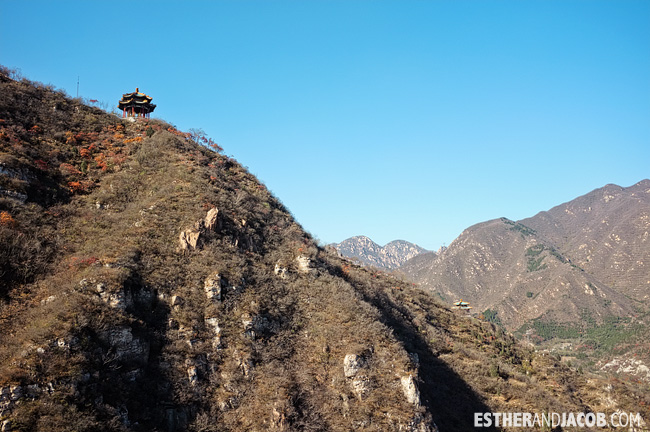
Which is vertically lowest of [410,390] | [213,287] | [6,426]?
[410,390]

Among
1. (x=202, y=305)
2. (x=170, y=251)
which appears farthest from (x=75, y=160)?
(x=202, y=305)

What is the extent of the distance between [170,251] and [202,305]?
4490 mm

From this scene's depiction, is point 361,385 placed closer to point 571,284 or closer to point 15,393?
point 15,393

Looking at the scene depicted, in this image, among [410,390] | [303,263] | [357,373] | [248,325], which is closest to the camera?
[410,390]

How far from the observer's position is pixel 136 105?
Result: 4459 centimetres

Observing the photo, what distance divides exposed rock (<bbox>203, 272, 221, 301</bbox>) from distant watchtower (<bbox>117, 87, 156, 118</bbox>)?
2873 cm

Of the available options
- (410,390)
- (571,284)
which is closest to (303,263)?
(410,390)

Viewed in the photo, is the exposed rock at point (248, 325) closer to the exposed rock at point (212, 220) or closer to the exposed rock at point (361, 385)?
the exposed rock at point (361, 385)

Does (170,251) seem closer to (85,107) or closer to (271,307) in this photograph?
(271,307)

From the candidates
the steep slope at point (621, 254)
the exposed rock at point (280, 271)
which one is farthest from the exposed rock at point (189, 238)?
the steep slope at point (621, 254)

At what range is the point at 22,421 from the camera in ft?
47.6

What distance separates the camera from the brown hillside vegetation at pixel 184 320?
707 inches

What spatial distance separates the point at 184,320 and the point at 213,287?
265cm

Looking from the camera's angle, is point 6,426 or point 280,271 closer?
point 6,426
